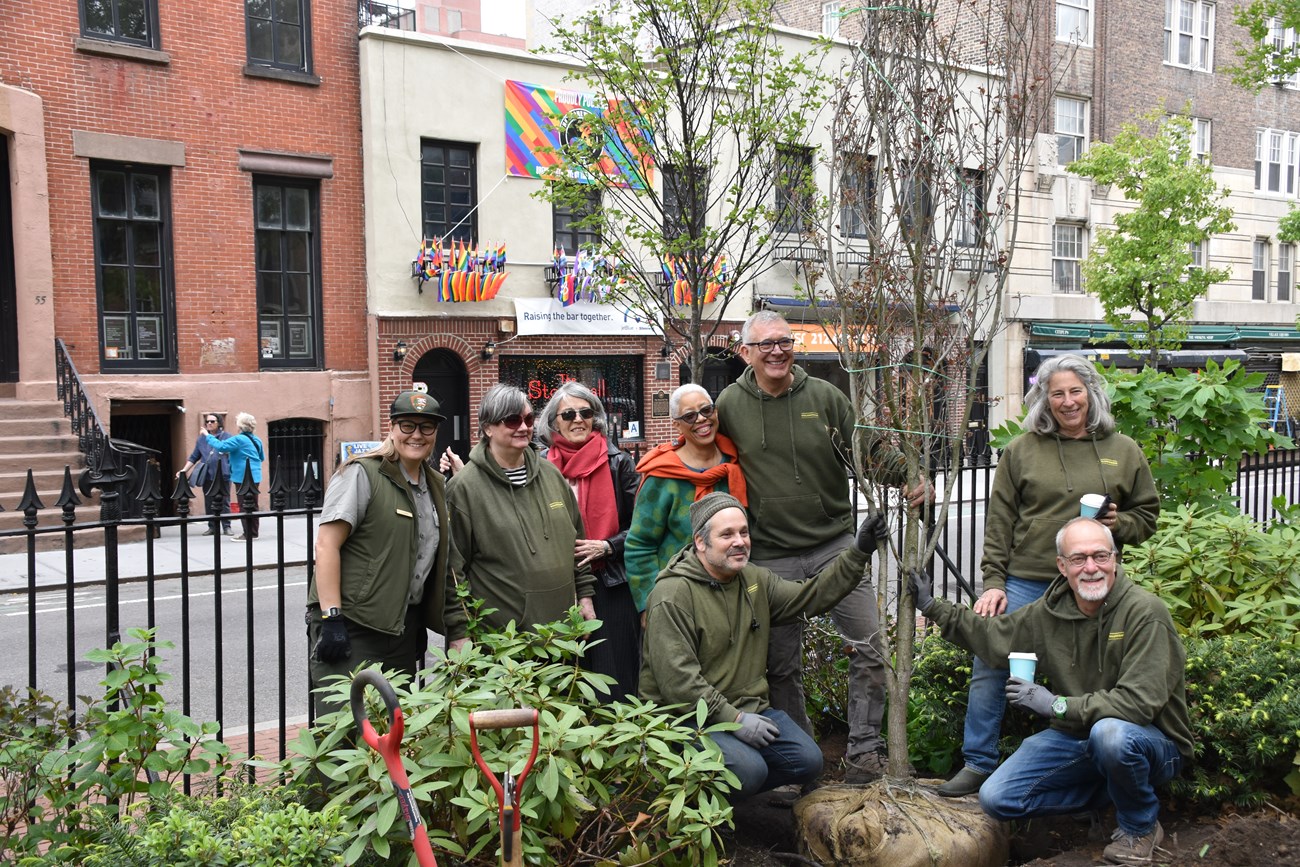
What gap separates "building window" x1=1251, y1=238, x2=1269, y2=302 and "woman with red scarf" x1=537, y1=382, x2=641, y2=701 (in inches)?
1328

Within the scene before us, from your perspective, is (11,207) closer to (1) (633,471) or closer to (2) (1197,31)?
(1) (633,471)

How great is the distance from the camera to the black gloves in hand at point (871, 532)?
13.7 feet

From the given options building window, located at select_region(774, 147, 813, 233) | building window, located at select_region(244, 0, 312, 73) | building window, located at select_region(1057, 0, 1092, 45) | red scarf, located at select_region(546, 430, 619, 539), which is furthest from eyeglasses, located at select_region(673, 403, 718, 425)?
building window, located at select_region(1057, 0, 1092, 45)

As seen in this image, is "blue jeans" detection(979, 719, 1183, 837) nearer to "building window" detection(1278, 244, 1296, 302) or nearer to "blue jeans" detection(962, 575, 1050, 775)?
"blue jeans" detection(962, 575, 1050, 775)

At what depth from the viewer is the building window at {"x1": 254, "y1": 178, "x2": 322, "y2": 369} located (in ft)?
59.7

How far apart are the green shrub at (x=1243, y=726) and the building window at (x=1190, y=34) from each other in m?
30.3

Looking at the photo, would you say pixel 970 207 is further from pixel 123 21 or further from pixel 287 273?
pixel 123 21

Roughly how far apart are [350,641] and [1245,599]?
4039 mm

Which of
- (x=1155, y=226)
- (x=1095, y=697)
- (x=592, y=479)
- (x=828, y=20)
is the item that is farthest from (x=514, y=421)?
(x=828, y=20)

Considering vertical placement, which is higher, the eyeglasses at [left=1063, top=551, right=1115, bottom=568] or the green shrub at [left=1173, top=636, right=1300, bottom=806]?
the eyeglasses at [left=1063, top=551, right=1115, bottom=568]

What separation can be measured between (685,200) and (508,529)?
213 inches

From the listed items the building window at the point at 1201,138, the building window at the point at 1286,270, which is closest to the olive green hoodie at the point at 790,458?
the building window at the point at 1201,138

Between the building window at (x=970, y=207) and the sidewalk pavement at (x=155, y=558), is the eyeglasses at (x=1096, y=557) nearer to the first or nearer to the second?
the building window at (x=970, y=207)

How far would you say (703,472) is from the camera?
16.2 ft
